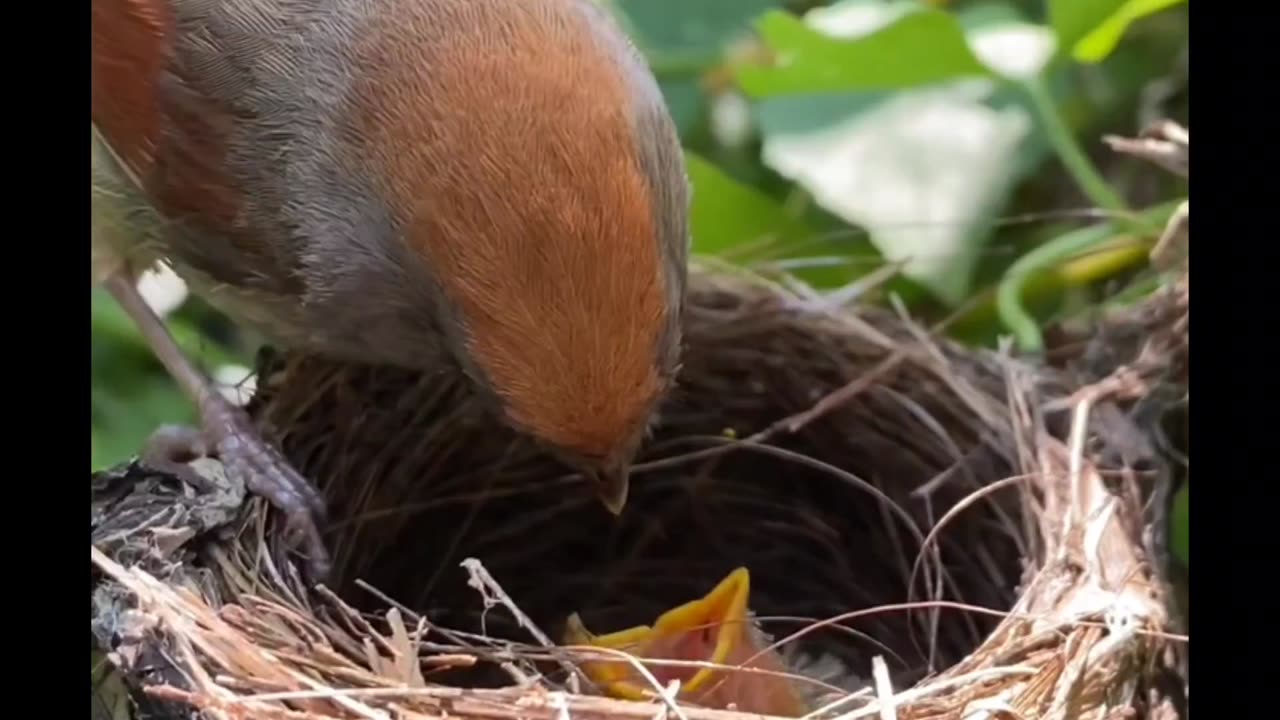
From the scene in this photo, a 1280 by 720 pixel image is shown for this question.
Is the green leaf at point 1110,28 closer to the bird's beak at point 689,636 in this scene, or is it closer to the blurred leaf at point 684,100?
the blurred leaf at point 684,100

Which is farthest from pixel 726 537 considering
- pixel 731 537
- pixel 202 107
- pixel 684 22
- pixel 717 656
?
pixel 202 107

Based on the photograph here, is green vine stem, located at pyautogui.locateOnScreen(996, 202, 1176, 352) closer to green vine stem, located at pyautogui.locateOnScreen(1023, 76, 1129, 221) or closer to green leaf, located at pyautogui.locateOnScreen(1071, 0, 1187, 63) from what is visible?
green vine stem, located at pyautogui.locateOnScreen(1023, 76, 1129, 221)

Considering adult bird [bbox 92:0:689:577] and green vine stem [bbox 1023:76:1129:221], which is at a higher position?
adult bird [bbox 92:0:689:577]

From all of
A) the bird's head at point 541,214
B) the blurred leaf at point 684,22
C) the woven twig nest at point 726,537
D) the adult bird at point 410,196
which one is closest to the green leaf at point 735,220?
the woven twig nest at point 726,537

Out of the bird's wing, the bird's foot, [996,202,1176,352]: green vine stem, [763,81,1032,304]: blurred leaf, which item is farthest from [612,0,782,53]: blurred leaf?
the bird's foot

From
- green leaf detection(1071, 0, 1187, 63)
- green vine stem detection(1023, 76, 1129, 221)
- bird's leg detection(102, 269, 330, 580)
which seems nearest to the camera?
bird's leg detection(102, 269, 330, 580)

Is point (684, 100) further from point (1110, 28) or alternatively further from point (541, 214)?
point (541, 214)
